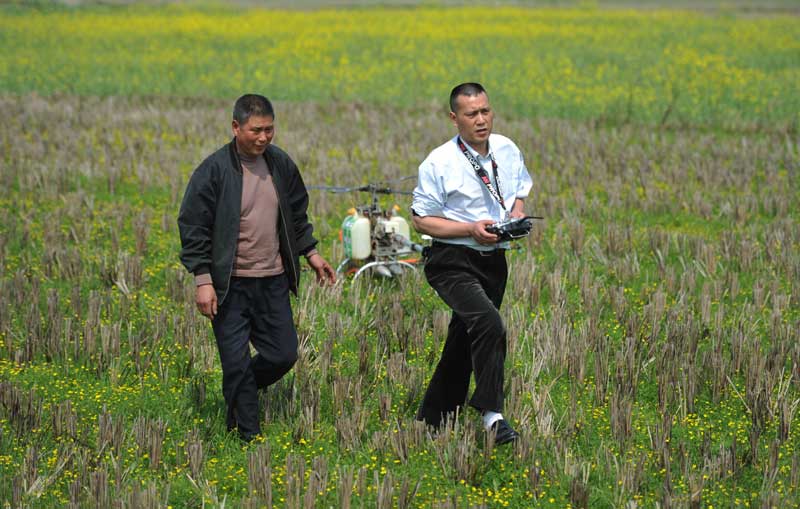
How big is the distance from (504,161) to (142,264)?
4853mm

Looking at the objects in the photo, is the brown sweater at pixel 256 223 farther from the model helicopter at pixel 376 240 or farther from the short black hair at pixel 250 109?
the model helicopter at pixel 376 240

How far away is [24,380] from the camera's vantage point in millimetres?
6469

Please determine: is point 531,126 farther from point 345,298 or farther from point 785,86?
point 345,298

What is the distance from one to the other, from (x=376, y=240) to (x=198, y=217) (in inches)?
134

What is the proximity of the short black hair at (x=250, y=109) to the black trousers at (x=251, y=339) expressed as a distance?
83 centimetres

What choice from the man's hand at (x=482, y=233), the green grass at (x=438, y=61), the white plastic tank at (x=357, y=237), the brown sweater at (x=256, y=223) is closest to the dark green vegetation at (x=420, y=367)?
the white plastic tank at (x=357, y=237)

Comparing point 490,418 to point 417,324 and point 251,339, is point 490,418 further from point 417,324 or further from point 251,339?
point 417,324

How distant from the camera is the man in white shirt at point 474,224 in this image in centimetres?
525

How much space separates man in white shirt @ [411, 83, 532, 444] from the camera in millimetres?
5250

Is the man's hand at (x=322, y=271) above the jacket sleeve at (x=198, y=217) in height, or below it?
below

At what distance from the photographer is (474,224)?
518cm

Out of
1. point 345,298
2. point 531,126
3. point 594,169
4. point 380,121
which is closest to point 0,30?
point 380,121

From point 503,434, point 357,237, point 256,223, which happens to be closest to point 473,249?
point 503,434

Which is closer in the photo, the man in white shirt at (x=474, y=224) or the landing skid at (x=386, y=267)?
the man in white shirt at (x=474, y=224)
